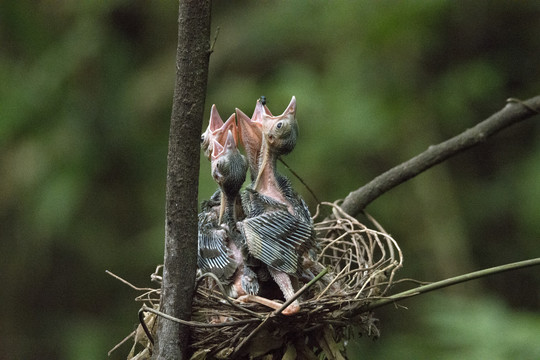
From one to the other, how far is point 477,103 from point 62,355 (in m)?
2.78

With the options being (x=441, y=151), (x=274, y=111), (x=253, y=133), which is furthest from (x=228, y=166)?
(x=274, y=111)

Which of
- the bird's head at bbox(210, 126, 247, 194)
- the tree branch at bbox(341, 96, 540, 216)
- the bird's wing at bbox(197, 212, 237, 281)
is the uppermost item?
the bird's head at bbox(210, 126, 247, 194)

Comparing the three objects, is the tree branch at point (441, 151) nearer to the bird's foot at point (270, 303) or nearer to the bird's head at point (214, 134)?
the bird's head at point (214, 134)

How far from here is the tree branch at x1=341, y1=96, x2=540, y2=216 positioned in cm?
231

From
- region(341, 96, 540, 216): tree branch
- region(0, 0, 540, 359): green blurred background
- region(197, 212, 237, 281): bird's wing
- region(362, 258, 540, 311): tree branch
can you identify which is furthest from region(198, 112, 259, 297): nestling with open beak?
region(0, 0, 540, 359): green blurred background

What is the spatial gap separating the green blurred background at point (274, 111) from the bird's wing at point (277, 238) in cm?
159

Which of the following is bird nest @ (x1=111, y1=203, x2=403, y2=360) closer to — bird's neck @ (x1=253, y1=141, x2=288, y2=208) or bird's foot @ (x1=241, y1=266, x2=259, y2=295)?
bird's foot @ (x1=241, y1=266, x2=259, y2=295)

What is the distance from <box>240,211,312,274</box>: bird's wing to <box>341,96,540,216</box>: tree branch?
0.55 m

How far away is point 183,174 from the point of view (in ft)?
5.03

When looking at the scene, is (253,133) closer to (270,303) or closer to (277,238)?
(277,238)

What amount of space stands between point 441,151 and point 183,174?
1.03m

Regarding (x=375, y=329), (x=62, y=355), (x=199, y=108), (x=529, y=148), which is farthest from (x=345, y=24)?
(x=62, y=355)

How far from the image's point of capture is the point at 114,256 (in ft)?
14.4

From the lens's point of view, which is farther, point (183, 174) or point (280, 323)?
point (280, 323)
